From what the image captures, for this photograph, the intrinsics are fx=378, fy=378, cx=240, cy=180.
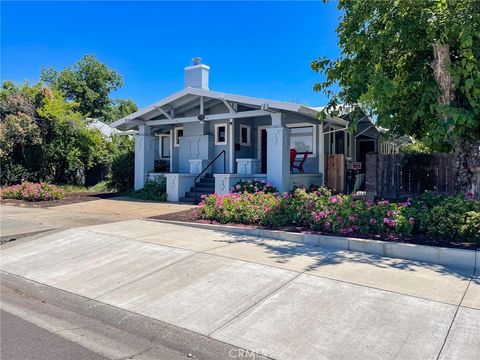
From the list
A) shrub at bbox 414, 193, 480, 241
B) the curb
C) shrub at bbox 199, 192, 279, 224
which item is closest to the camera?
the curb

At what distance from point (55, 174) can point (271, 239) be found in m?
16.1

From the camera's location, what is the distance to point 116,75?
143 ft

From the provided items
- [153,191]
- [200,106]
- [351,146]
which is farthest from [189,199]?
[351,146]

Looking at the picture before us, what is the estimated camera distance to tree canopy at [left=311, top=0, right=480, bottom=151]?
7.22 metres

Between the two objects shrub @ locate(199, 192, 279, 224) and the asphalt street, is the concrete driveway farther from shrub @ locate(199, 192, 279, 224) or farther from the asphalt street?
shrub @ locate(199, 192, 279, 224)

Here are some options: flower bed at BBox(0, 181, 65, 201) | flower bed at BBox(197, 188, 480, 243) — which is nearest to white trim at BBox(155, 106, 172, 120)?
flower bed at BBox(0, 181, 65, 201)

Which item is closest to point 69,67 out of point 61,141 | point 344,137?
point 61,141

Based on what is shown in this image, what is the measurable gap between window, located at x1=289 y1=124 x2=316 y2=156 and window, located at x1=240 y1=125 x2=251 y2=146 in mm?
1911

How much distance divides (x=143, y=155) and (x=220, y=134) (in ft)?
11.2

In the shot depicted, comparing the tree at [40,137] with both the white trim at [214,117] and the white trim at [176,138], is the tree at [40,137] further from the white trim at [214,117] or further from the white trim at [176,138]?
the white trim at [214,117]

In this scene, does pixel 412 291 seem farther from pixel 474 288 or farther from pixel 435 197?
pixel 435 197

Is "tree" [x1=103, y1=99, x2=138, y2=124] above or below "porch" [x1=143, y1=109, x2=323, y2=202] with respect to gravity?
above

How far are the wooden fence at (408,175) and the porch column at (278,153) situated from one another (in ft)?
9.01

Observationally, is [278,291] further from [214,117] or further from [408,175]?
[214,117]
